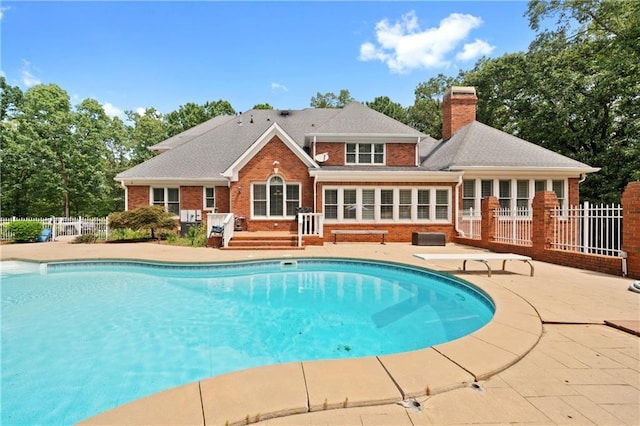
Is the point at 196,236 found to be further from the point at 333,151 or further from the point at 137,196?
the point at 333,151

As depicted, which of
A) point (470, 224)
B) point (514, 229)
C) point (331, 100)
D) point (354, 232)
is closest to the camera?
point (514, 229)

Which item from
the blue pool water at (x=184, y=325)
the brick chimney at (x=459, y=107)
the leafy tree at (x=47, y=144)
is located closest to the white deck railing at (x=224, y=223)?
the blue pool water at (x=184, y=325)

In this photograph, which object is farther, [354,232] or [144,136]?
[144,136]

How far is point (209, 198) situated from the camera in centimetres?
1880

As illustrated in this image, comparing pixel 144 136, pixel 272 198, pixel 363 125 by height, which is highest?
pixel 144 136

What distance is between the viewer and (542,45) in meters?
22.9

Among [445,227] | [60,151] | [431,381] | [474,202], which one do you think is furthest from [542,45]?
[60,151]

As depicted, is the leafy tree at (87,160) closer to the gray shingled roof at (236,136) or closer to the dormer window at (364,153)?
the gray shingled roof at (236,136)

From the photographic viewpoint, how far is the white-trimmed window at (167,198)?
18.7 meters

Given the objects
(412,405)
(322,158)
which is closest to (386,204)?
(322,158)

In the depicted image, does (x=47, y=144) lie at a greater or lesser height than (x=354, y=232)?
greater

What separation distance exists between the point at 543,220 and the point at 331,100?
129 feet

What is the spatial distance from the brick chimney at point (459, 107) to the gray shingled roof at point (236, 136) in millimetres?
4659

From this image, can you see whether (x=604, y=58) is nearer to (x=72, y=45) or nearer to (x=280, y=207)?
(x=280, y=207)
